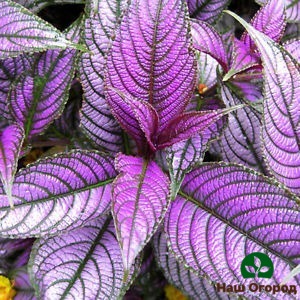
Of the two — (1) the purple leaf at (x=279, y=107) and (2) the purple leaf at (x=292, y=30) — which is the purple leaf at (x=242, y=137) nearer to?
(1) the purple leaf at (x=279, y=107)

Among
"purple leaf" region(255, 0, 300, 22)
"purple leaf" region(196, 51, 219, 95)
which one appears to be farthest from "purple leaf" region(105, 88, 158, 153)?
"purple leaf" region(255, 0, 300, 22)

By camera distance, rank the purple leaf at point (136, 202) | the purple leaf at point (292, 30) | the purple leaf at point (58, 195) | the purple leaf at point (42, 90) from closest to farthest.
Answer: the purple leaf at point (136, 202), the purple leaf at point (58, 195), the purple leaf at point (42, 90), the purple leaf at point (292, 30)

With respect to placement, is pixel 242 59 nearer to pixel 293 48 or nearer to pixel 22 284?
pixel 293 48

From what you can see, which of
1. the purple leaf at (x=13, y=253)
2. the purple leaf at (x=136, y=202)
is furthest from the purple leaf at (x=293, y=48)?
the purple leaf at (x=13, y=253)

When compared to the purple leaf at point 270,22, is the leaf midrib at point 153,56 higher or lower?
lower

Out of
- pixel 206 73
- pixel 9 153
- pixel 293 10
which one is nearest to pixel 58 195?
pixel 9 153

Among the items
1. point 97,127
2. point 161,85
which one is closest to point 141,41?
point 161,85

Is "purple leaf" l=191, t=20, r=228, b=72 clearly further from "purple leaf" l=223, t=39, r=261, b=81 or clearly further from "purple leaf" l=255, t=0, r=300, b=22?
"purple leaf" l=255, t=0, r=300, b=22
